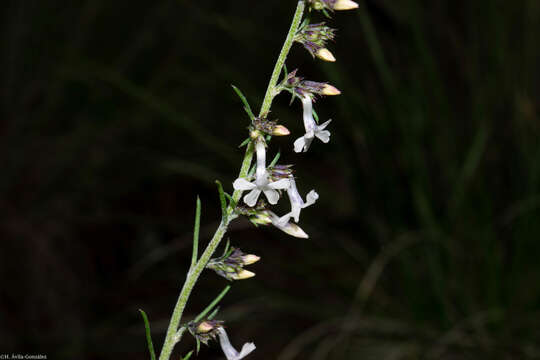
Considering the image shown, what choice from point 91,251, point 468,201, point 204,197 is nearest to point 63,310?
point 91,251

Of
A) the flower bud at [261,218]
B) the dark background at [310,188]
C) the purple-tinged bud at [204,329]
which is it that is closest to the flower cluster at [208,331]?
the purple-tinged bud at [204,329]

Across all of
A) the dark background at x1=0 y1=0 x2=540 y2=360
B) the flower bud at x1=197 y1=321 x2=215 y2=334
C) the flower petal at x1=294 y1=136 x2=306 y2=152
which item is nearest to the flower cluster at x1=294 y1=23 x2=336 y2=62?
the flower petal at x1=294 y1=136 x2=306 y2=152

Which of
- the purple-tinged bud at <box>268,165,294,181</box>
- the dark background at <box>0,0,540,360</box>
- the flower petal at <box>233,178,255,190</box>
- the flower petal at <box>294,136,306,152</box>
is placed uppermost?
the flower petal at <box>294,136,306,152</box>

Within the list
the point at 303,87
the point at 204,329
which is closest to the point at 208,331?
the point at 204,329

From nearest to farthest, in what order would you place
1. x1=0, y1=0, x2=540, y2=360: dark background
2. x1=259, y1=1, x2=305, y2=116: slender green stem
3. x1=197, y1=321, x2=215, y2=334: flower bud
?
x1=259, y1=1, x2=305, y2=116: slender green stem → x1=197, y1=321, x2=215, y2=334: flower bud → x1=0, y1=0, x2=540, y2=360: dark background

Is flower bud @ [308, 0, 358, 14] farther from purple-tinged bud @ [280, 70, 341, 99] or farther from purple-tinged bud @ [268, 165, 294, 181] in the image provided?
purple-tinged bud @ [268, 165, 294, 181]

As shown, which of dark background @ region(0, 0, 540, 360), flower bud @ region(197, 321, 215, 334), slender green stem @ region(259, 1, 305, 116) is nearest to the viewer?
slender green stem @ region(259, 1, 305, 116)

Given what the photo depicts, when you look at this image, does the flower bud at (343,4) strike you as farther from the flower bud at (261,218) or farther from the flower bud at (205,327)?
the flower bud at (205,327)

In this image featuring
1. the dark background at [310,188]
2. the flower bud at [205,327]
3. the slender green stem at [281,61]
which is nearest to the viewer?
the slender green stem at [281,61]

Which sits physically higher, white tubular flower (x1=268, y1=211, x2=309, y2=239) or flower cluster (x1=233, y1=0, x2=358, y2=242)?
flower cluster (x1=233, y1=0, x2=358, y2=242)
